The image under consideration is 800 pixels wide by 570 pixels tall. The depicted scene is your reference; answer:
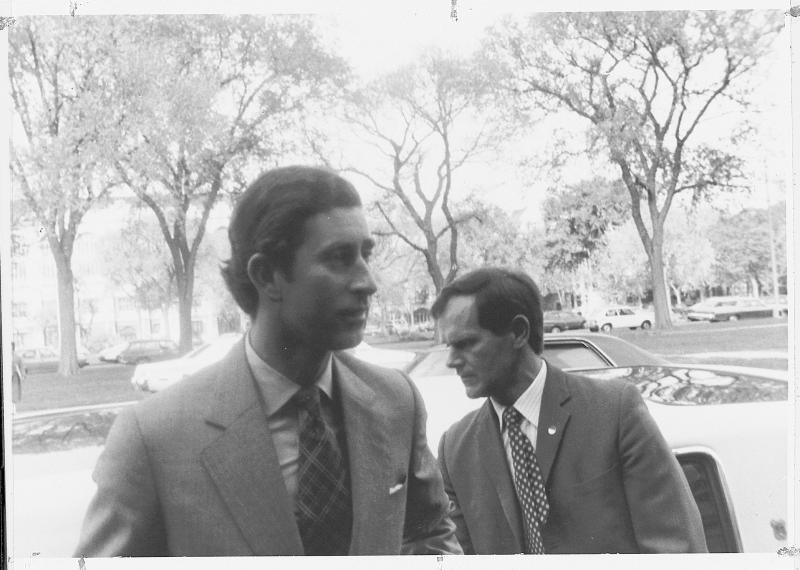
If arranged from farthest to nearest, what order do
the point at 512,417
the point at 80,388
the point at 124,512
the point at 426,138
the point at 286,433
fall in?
the point at 426,138, the point at 80,388, the point at 512,417, the point at 286,433, the point at 124,512

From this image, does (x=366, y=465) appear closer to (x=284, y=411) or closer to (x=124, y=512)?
(x=284, y=411)

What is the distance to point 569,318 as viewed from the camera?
2.69 m

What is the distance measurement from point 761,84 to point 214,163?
2.04m

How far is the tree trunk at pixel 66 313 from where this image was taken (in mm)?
2689

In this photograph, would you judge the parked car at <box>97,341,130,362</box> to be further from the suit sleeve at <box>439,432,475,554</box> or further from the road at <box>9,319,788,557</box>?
the suit sleeve at <box>439,432,475,554</box>

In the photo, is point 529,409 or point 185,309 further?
point 185,309

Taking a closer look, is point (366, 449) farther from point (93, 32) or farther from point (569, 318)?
point (93, 32)

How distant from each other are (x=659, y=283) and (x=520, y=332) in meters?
0.61

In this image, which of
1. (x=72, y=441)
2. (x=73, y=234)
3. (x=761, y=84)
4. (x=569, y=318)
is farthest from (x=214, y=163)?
(x=761, y=84)

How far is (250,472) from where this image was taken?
7.90 ft

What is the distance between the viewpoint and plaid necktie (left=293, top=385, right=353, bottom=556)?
2.44 m

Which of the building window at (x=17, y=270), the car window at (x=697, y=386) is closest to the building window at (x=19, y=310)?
the building window at (x=17, y=270)

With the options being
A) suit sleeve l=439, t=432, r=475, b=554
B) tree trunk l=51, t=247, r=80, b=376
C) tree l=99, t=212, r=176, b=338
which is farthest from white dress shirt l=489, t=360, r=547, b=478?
tree trunk l=51, t=247, r=80, b=376

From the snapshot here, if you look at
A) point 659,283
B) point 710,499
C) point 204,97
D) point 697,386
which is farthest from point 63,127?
point 710,499
